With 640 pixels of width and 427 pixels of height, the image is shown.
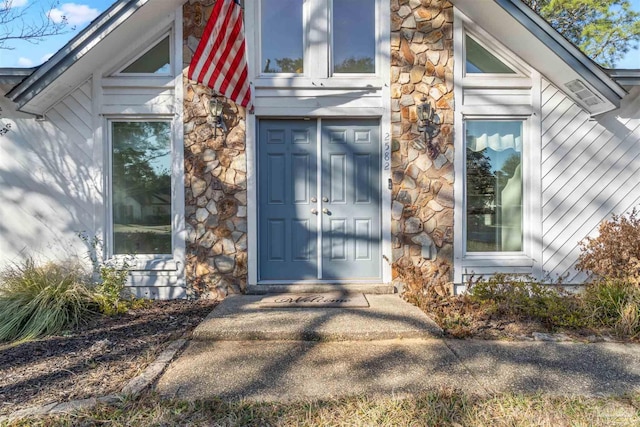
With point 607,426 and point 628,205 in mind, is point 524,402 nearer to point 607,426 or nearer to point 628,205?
point 607,426

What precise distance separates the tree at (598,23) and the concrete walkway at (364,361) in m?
14.8

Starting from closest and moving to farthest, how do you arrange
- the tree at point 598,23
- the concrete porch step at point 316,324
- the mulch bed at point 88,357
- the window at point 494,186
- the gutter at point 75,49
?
the mulch bed at point 88,357 < the concrete porch step at point 316,324 < the gutter at point 75,49 < the window at point 494,186 < the tree at point 598,23

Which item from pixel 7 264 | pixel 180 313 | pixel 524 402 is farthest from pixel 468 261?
pixel 7 264

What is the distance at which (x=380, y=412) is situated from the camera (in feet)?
7.40

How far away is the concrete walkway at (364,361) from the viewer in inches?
102

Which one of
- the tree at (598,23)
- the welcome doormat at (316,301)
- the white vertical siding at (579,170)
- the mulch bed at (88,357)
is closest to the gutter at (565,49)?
the white vertical siding at (579,170)

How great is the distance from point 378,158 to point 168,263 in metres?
3.17

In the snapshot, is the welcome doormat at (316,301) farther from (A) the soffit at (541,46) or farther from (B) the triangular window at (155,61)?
(A) the soffit at (541,46)

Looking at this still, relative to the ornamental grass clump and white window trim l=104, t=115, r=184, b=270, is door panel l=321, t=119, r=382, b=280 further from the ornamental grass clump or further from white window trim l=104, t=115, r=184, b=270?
the ornamental grass clump

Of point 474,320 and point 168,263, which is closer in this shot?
point 474,320

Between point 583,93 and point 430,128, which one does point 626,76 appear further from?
point 430,128

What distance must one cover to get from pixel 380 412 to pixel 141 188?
424 cm

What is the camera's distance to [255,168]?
4930mm

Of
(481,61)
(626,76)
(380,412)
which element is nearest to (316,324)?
(380,412)
